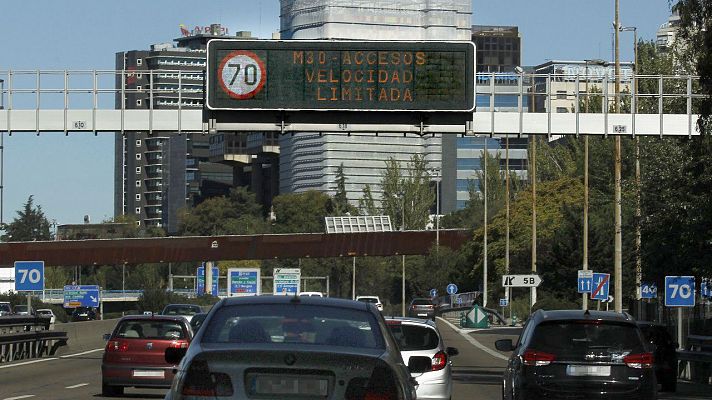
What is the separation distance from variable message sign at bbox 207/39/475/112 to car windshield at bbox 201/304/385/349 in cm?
2483

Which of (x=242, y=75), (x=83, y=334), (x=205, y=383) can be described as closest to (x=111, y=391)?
(x=242, y=75)

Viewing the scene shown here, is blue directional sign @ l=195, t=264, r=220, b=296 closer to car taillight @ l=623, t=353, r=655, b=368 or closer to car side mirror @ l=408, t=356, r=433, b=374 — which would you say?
car taillight @ l=623, t=353, r=655, b=368

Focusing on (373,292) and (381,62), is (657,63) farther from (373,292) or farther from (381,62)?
(373,292)

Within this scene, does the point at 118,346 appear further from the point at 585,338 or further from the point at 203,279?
the point at 203,279

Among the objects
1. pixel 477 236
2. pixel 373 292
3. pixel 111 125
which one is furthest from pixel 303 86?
pixel 373 292

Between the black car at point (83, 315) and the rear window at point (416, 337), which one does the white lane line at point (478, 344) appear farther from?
the black car at point (83, 315)

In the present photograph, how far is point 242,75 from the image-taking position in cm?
3662

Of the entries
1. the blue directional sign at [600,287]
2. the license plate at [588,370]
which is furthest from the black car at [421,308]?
the license plate at [588,370]

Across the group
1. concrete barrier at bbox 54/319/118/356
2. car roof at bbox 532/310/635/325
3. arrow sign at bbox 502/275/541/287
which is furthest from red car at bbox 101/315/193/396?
arrow sign at bbox 502/275/541/287

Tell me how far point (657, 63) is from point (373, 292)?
2998 inches

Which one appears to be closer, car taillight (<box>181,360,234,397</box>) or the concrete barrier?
car taillight (<box>181,360,234,397</box>)

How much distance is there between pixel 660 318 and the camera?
48.9 metres

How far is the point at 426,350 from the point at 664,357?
1104 centimetres

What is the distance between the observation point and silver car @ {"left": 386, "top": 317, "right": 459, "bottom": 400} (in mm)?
19766
